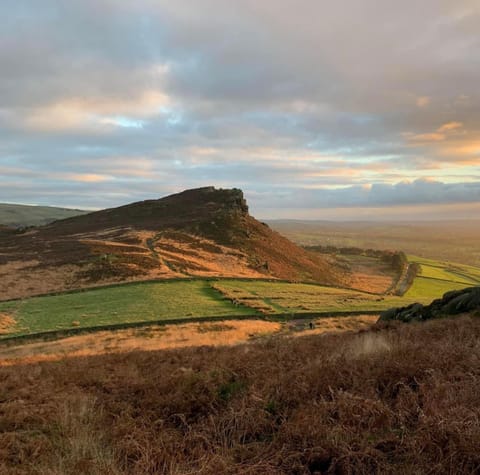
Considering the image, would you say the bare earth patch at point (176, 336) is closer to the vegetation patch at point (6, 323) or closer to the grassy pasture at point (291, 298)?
the vegetation patch at point (6, 323)

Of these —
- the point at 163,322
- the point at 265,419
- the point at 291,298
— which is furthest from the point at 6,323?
the point at 265,419

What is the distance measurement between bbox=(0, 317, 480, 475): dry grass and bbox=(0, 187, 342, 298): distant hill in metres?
55.1

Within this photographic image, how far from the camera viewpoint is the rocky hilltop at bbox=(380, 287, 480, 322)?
73.0ft

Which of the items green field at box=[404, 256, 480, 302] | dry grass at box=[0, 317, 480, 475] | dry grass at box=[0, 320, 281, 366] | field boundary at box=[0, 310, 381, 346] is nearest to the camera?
dry grass at box=[0, 317, 480, 475]

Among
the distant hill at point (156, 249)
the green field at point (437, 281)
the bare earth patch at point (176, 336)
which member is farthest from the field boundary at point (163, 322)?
the green field at point (437, 281)

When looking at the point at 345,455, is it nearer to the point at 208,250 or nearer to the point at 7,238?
the point at 208,250

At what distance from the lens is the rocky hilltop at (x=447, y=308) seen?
22.2m

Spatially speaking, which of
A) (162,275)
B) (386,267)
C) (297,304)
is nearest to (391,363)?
(297,304)

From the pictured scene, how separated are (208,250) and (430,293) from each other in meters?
43.5

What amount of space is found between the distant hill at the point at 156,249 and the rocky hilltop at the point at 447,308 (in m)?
44.6

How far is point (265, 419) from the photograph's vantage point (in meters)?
7.19

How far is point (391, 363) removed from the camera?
9258 millimetres

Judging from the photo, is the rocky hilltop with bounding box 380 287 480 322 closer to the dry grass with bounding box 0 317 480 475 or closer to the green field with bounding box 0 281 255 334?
the dry grass with bounding box 0 317 480 475

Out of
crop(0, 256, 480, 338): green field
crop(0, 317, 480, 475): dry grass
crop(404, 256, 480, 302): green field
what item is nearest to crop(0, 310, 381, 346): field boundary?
crop(0, 256, 480, 338): green field
